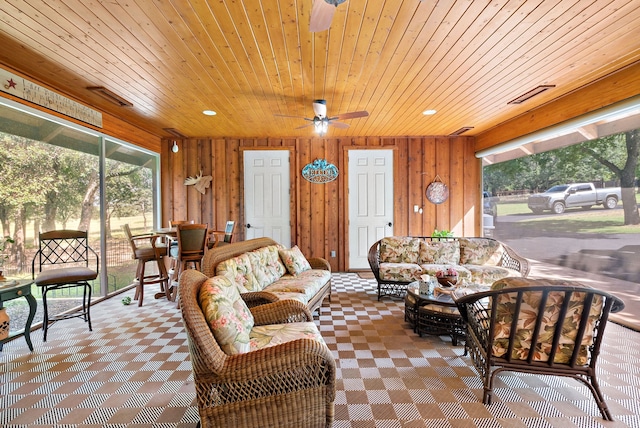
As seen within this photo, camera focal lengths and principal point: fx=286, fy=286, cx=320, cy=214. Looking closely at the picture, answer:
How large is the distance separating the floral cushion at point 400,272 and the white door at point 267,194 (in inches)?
92.5

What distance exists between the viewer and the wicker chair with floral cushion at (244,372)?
1403 mm

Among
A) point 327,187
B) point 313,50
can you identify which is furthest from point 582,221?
point 313,50

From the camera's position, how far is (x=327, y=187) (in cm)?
575

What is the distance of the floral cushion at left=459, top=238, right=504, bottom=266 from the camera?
414cm

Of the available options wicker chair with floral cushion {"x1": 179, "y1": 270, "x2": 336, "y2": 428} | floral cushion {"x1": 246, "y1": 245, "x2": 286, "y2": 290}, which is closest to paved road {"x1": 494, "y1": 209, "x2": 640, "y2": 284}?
wicker chair with floral cushion {"x1": 179, "y1": 270, "x2": 336, "y2": 428}

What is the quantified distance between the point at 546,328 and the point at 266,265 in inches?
96.7

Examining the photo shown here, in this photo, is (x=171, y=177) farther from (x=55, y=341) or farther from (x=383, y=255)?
(x=383, y=255)

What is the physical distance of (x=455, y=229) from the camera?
5.87 m

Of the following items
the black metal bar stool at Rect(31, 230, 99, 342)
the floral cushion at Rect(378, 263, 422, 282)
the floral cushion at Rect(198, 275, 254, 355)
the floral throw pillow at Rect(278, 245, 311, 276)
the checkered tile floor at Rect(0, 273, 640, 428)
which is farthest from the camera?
the floral cushion at Rect(378, 263, 422, 282)

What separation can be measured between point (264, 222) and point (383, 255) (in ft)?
8.35

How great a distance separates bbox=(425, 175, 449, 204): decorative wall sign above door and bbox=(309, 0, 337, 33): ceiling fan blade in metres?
4.68

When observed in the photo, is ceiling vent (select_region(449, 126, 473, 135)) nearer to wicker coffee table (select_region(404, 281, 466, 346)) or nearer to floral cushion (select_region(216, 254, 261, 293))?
wicker coffee table (select_region(404, 281, 466, 346))

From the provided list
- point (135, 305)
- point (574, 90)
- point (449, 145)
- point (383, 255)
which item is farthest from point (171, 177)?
Answer: point (574, 90)

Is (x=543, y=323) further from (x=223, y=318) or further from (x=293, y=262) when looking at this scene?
(x=293, y=262)
